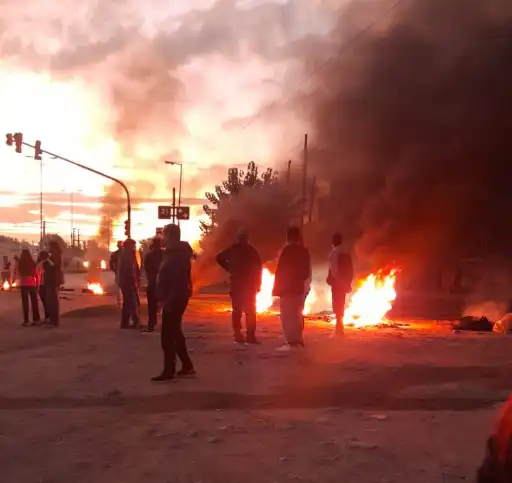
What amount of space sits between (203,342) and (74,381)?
12.4ft

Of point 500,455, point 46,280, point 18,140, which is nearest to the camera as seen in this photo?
point 500,455

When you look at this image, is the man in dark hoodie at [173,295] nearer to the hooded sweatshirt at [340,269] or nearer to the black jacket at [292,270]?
the black jacket at [292,270]

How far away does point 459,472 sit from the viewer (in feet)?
15.1

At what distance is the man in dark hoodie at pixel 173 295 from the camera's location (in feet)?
25.4

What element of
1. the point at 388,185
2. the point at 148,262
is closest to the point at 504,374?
the point at 148,262

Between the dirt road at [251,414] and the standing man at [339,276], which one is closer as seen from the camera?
the dirt road at [251,414]

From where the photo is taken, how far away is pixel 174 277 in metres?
7.88

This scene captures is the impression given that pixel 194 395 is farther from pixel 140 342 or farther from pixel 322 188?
pixel 322 188

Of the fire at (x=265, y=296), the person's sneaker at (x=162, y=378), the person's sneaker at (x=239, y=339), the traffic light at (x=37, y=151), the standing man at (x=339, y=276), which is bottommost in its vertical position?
the person's sneaker at (x=162, y=378)

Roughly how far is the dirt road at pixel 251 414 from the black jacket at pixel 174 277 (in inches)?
37.4

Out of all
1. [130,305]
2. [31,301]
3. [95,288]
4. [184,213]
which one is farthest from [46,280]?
[95,288]

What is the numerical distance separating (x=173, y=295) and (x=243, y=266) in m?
3.12

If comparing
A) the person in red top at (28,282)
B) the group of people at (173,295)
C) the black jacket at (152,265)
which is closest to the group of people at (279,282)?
the black jacket at (152,265)

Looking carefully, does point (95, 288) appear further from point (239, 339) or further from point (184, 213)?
point (239, 339)
